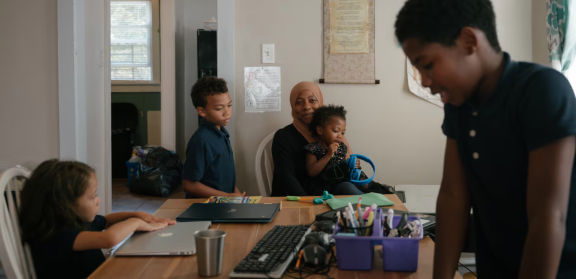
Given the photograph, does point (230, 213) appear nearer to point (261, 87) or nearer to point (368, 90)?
point (261, 87)

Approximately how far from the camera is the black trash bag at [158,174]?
15.1 feet

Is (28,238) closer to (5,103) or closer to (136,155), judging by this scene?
(5,103)

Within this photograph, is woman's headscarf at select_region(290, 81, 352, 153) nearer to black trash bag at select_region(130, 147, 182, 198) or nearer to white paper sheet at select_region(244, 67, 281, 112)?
white paper sheet at select_region(244, 67, 281, 112)

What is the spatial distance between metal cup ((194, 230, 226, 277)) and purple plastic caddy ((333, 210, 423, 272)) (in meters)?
0.26

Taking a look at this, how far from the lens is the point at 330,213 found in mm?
1397

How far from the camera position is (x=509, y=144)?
0.78 meters

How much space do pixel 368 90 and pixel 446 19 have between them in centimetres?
229

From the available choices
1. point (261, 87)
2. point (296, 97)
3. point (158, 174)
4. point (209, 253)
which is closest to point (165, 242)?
point (209, 253)

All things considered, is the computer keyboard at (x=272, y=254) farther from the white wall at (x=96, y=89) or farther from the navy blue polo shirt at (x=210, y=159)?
the white wall at (x=96, y=89)

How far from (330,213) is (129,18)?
5320 mm

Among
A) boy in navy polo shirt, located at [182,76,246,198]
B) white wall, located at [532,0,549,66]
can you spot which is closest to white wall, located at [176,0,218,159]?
boy in navy polo shirt, located at [182,76,246,198]

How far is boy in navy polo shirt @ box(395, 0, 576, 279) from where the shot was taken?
2.28 feet

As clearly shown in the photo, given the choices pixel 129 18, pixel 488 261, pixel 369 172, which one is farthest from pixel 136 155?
pixel 488 261

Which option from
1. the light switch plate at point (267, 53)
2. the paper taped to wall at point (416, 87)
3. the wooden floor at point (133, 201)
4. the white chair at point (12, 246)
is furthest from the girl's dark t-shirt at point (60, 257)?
the wooden floor at point (133, 201)
